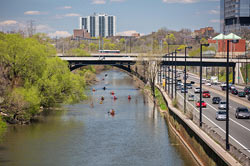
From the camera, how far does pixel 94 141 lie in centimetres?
4041

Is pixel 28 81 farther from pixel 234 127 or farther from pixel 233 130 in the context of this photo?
pixel 233 130

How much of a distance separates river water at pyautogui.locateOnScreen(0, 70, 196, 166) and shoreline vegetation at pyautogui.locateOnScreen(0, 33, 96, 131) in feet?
5.82

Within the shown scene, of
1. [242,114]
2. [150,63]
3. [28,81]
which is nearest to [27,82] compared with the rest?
[28,81]

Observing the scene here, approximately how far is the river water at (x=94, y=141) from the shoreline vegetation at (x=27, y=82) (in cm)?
178

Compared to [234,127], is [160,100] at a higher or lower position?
lower

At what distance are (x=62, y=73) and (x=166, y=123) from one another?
650 inches

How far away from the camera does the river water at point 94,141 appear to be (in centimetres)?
3369

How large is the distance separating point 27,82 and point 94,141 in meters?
15.7

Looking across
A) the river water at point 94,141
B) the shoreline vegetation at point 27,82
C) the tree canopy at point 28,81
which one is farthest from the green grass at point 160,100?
the shoreline vegetation at point 27,82

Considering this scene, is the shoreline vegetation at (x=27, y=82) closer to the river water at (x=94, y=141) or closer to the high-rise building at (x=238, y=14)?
the river water at (x=94, y=141)

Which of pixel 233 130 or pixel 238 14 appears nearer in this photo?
A: pixel 233 130

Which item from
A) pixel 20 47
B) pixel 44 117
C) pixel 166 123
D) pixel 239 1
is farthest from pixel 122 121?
pixel 239 1

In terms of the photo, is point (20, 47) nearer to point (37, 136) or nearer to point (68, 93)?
point (68, 93)

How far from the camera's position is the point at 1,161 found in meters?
33.4
